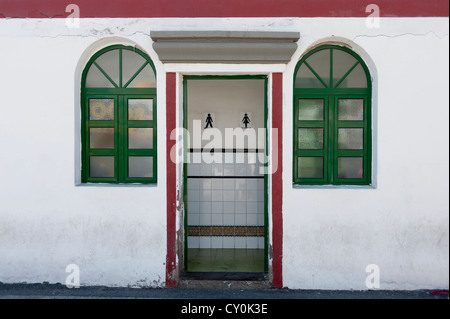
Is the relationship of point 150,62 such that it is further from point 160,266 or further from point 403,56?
point 403,56

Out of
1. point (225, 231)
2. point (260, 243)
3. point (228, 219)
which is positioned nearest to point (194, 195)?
point (228, 219)

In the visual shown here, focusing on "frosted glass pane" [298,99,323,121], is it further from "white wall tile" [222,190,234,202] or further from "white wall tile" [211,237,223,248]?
"white wall tile" [211,237,223,248]

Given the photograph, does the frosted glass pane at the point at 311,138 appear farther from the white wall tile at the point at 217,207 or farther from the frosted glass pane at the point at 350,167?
the white wall tile at the point at 217,207

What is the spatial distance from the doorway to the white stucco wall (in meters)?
1.92

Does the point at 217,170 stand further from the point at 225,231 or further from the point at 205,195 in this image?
the point at 225,231

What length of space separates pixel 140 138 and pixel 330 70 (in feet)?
8.56

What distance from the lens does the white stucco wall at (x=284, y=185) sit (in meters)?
4.56

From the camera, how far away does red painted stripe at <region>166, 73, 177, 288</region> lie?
4652 millimetres

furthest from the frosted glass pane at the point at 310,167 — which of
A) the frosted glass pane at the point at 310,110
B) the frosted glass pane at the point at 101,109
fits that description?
the frosted glass pane at the point at 101,109

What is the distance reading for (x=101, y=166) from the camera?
4.94 metres

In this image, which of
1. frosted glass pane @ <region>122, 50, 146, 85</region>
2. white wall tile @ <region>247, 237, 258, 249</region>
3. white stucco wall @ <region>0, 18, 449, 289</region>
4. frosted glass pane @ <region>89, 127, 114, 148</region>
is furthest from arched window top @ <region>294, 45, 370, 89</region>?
white wall tile @ <region>247, 237, 258, 249</region>

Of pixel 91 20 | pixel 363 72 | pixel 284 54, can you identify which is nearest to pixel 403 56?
pixel 363 72
